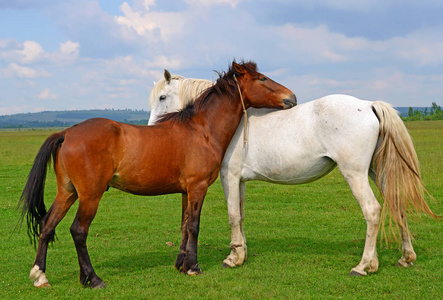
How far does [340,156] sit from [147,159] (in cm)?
250

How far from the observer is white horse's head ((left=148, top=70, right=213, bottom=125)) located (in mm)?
6723

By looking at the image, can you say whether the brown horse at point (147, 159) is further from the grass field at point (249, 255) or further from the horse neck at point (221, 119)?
the grass field at point (249, 255)

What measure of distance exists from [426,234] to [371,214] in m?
2.98

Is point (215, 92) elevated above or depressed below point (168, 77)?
below

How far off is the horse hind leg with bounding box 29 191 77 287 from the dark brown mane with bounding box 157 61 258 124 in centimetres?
166

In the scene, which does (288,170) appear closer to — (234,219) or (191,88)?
(234,219)

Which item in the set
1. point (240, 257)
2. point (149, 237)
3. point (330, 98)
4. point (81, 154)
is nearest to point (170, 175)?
point (81, 154)

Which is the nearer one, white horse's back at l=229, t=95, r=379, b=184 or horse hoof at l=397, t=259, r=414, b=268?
white horse's back at l=229, t=95, r=379, b=184

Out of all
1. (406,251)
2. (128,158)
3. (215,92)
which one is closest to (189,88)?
(215,92)

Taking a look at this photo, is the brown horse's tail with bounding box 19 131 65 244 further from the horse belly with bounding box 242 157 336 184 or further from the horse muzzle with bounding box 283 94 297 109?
the horse muzzle with bounding box 283 94 297 109

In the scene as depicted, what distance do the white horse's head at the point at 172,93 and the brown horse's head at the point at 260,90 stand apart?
780 millimetres

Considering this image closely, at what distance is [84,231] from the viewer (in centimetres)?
512

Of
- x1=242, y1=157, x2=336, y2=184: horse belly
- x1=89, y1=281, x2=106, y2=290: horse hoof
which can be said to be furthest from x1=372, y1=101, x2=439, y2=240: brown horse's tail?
x1=89, y1=281, x2=106, y2=290: horse hoof

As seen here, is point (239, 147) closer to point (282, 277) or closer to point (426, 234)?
point (282, 277)
